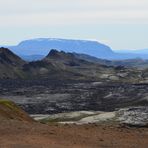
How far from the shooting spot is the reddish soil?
28.2 metres

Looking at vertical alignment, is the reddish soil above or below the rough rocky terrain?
above

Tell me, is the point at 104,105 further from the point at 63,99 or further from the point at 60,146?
the point at 60,146

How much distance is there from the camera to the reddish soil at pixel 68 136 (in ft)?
92.5

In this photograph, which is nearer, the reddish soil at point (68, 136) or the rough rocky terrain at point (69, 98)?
the reddish soil at point (68, 136)

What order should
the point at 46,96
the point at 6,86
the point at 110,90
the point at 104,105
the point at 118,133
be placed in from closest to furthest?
the point at 118,133 → the point at 104,105 → the point at 46,96 → the point at 110,90 → the point at 6,86

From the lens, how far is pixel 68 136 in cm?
3053

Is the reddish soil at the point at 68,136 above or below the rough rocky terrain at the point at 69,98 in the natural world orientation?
above

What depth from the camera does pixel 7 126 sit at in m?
33.2

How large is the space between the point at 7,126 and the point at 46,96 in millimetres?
119475

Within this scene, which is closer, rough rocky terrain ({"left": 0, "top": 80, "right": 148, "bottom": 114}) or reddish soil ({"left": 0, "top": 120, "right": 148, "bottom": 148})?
reddish soil ({"left": 0, "top": 120, "right": 148, "bottom": 148})

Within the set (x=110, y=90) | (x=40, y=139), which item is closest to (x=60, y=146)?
(x=40, y=139)

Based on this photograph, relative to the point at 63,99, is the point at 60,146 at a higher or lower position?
higher

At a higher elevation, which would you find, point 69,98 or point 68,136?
point 68,136

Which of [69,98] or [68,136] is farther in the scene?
[69,98]
